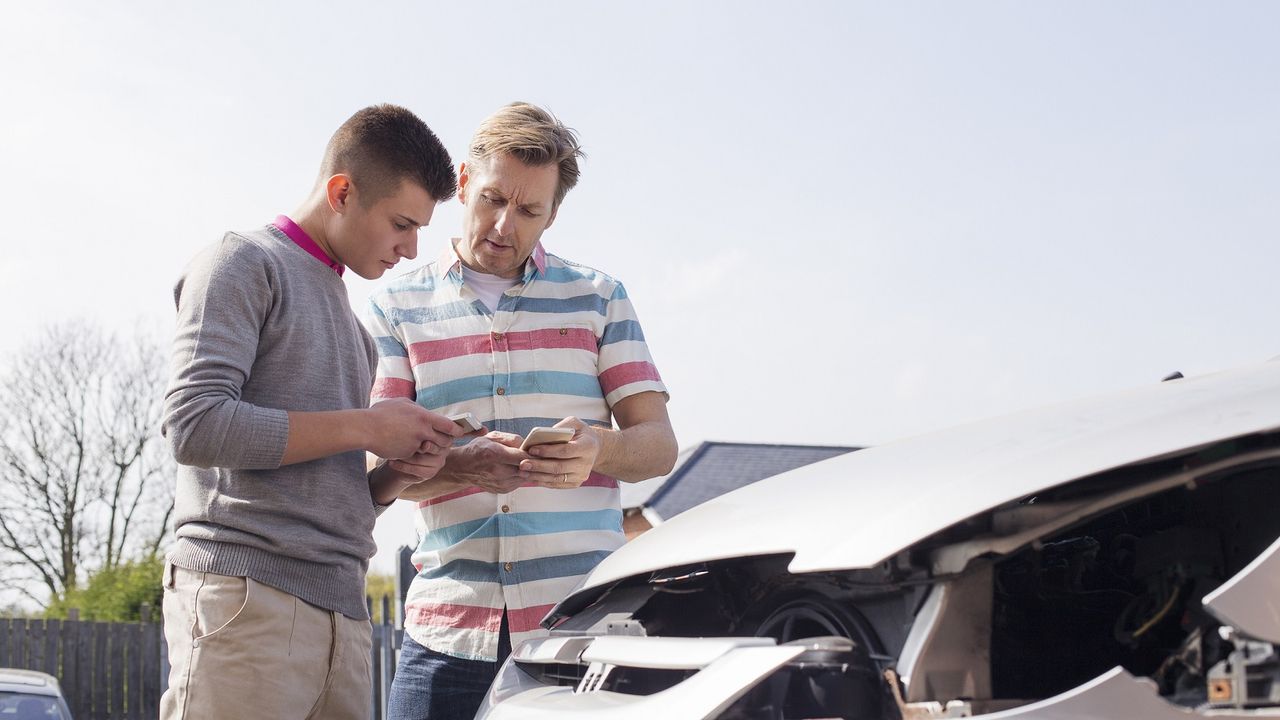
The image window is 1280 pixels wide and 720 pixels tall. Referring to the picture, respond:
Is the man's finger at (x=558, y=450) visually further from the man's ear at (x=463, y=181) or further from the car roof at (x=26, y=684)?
the car roof at (x=26, y=684)

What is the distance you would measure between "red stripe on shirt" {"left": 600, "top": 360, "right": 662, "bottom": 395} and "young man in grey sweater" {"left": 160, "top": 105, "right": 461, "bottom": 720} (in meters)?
0.58

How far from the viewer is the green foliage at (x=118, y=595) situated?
59.9 ft

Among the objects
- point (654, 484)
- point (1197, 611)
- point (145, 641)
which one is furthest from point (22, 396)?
point (1197, 611)

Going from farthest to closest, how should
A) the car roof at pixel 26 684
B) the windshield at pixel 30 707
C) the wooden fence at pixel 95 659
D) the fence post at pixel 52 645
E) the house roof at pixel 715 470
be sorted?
the house roof at pixel 715 470, the fence post at pixel 52 645, the wooden fence at pixel 95 659, the car roof at pixel 26 684, the windshield at pixel 30 707

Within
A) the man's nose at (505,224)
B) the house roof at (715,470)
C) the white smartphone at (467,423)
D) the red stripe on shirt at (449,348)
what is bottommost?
the white smartphone at (467,423)

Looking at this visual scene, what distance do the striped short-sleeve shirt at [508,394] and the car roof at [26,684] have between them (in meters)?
6.82

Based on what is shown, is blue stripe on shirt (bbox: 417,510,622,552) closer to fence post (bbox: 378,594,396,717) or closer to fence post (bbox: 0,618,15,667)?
fence post (bbox: 378,594,396,717)

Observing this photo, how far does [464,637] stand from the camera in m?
2.48

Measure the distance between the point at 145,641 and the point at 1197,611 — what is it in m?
17.0

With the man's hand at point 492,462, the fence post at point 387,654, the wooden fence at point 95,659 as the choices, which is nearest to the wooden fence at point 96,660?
the wooden fence at point 95,659

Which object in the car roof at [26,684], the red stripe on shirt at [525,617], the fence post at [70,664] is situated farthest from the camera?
the fence post at [70,664]

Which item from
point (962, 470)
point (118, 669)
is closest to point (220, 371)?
point (962, 470)

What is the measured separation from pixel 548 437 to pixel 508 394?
416 millimetres

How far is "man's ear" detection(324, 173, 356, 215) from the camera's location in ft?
7.50
